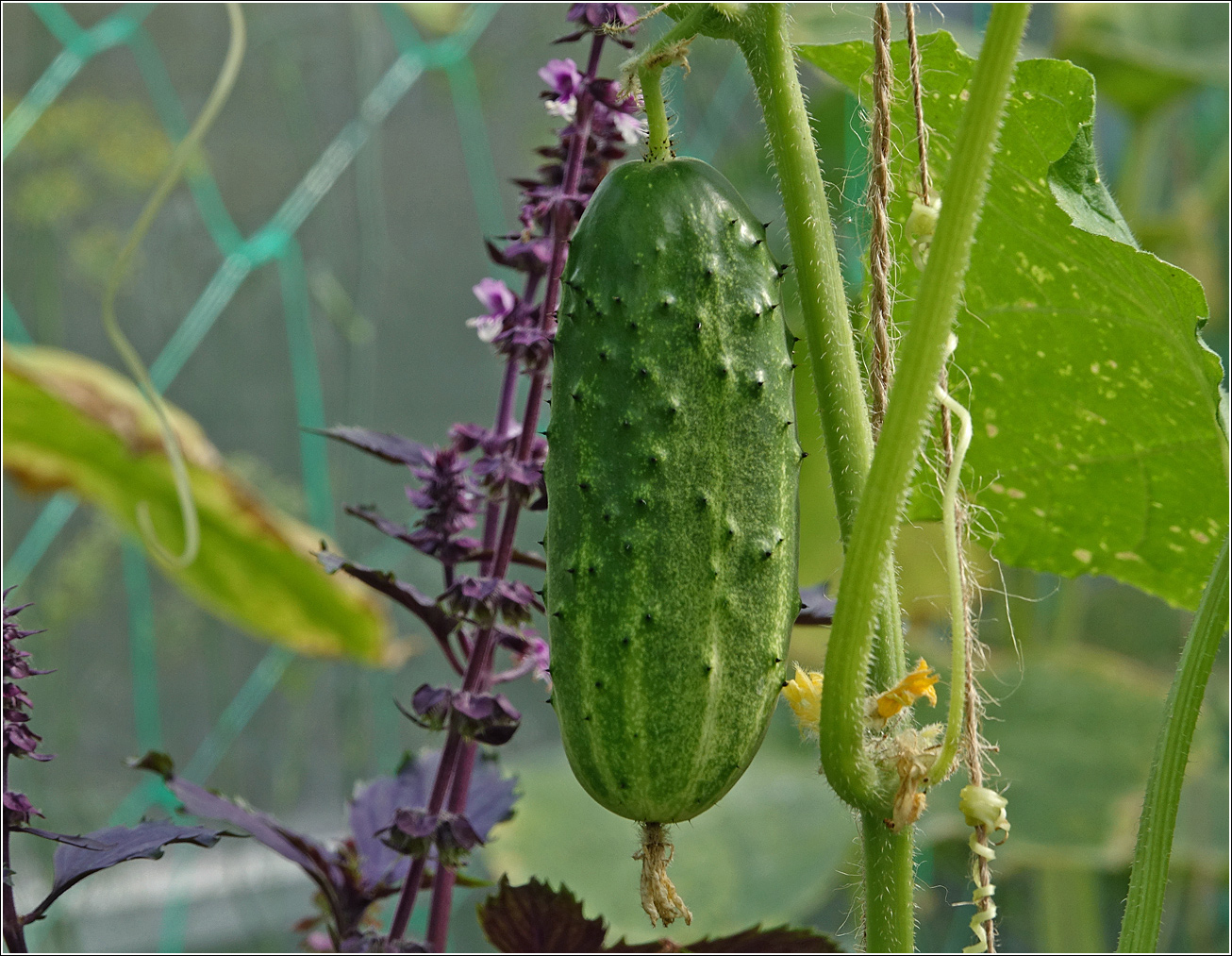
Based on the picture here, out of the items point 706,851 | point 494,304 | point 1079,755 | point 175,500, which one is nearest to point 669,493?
point 494,304

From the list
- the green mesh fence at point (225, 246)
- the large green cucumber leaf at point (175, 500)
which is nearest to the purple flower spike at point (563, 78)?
the large green cucumber leaf at point (175, 500)

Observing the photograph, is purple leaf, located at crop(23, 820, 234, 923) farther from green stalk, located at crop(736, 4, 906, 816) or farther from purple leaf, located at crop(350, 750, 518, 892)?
green stalk, located at crop(736, 4, 906, 816)

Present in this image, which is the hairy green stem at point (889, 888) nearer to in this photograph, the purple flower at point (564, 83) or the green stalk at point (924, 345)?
the green stalk at point (924, 345)

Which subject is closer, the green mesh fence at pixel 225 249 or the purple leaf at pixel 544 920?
the purple leaf at pixel 544 920

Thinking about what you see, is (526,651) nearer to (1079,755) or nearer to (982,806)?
(982,806)

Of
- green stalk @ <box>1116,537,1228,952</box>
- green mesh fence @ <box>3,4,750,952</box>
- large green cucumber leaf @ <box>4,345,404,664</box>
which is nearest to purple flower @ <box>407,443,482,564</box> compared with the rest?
green stalk @ <box>1116,537,1228,952</box>

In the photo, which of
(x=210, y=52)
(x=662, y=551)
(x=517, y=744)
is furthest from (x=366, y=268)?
(x=662, y=551)

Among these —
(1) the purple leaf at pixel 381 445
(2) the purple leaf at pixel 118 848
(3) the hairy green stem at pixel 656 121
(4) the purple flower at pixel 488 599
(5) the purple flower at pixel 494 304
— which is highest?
(3) the hairy green stem at pixel 656 121

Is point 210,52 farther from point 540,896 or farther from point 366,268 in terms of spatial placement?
point 540,896
